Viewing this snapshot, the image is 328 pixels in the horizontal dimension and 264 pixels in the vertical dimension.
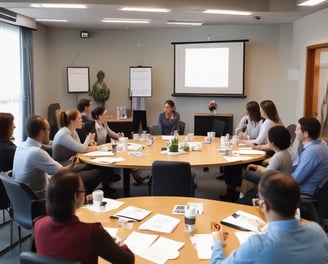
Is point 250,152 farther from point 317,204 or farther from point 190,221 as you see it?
point 190,221

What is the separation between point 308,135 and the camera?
3.47 meters

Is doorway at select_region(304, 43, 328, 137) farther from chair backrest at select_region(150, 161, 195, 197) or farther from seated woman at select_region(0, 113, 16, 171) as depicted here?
seated woman at select_region(0, 113, 16, 171)

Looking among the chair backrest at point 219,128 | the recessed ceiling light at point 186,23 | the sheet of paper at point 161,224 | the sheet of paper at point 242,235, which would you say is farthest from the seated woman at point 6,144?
the recessed ceiling light at point 186,23

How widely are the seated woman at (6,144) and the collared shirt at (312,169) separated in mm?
2698

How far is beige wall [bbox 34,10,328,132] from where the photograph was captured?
8.05 metres

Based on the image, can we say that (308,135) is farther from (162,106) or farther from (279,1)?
(162,106)

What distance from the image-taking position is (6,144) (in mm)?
3744

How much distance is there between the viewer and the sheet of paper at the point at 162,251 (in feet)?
6.42

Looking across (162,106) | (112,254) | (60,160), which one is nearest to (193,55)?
→ (162,106)

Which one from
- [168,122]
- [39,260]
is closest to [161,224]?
[39,260]

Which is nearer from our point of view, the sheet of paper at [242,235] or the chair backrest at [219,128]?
the sheet of paper at [242,235]

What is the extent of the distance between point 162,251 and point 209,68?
6.66 m

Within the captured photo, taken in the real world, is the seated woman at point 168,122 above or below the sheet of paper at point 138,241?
above

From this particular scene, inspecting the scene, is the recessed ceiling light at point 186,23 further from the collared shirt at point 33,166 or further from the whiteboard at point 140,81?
the collared shirt at point 33,166
